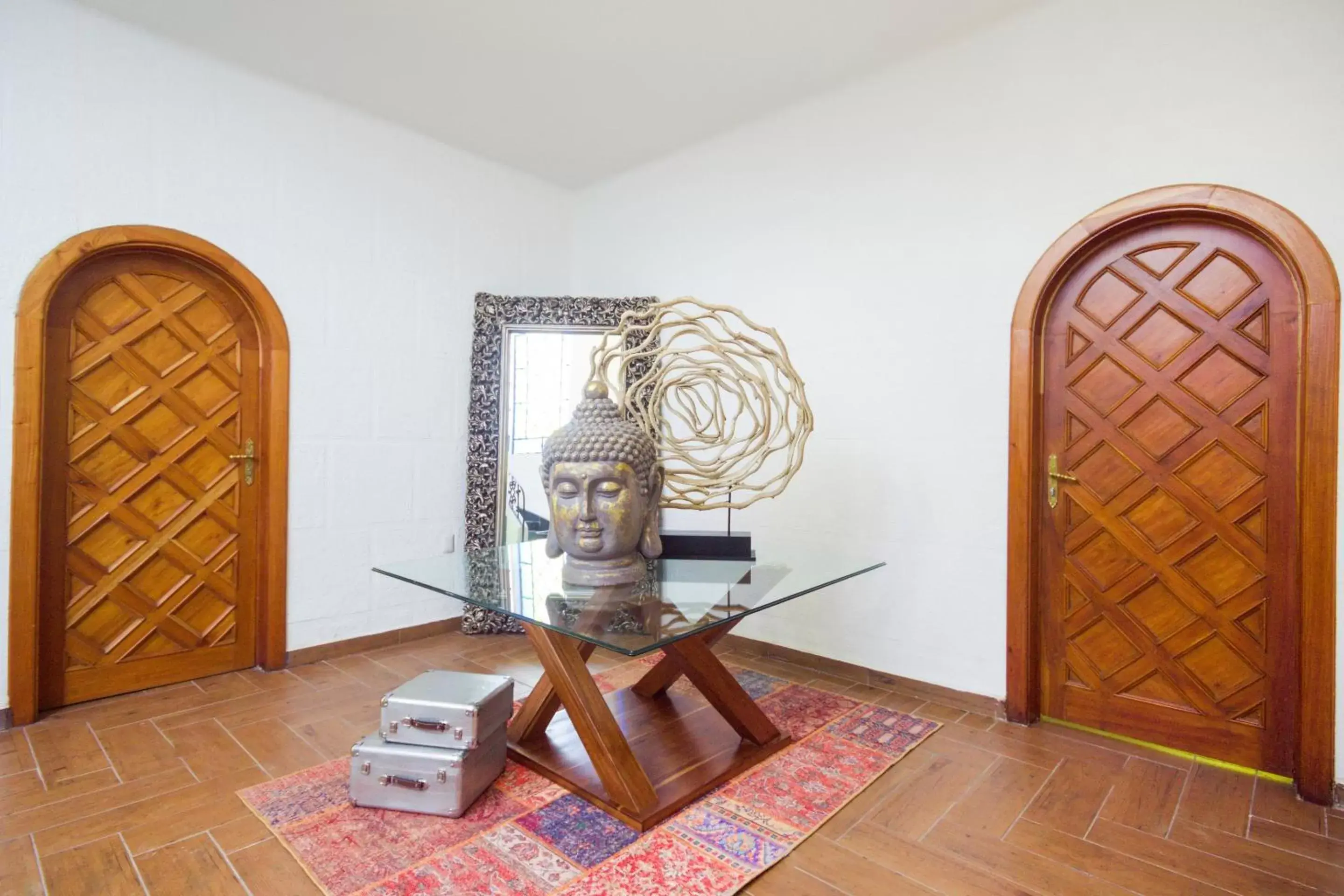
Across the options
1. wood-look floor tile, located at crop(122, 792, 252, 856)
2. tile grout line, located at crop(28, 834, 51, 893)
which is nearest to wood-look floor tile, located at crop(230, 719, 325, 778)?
wood-look floor tile, located at crop(122, 792, 252, 856)

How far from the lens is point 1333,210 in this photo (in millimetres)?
2340

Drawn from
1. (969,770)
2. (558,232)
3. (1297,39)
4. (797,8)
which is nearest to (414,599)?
(558,232)

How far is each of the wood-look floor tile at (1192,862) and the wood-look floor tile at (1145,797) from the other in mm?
45

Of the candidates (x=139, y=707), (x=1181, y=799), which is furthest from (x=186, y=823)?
(x=1181, y=799)

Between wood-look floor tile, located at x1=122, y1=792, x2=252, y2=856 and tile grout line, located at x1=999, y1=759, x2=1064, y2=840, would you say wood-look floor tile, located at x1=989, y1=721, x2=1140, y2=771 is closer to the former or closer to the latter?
tile grout line, located at x1=999, y1=759, x2=1064, y2=840

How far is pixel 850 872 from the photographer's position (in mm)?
1941

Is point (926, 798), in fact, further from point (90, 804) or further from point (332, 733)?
point (90, 804)

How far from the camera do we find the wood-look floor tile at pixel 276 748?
2.51 metres

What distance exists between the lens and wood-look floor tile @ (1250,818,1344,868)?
2010 millimetres

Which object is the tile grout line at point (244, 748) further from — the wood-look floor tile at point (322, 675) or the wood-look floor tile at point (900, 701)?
the wood-look floor tile at point (900, 701)

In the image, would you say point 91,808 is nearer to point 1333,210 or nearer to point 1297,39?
point 1333,210

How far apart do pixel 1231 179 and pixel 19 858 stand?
174 inches

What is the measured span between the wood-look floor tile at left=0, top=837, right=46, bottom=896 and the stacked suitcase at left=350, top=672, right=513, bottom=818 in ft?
2.50

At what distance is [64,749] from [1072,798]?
365 cm
